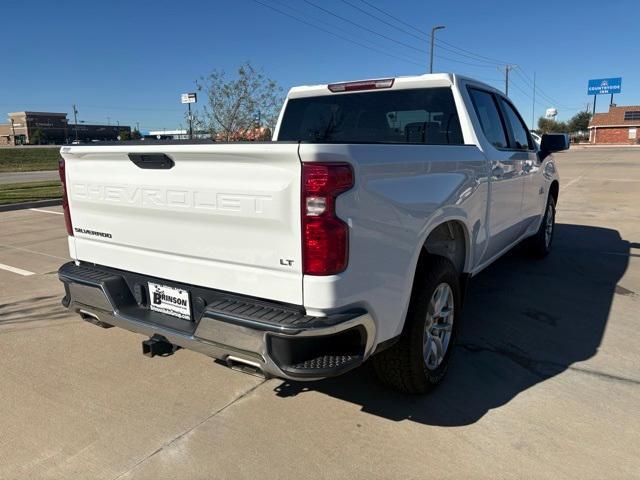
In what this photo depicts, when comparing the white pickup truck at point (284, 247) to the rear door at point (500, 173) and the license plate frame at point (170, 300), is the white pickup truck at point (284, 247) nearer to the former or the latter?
the license plate frame at point (170, 300)

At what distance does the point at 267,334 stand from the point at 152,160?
3.77 feet

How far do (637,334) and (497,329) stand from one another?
109 cm

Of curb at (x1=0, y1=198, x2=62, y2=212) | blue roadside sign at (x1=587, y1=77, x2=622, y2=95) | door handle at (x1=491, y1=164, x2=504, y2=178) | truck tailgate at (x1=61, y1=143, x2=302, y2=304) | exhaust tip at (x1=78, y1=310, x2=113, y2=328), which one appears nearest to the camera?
truck tailgate at (x1=61, y1=143, x2=302, y2=304)

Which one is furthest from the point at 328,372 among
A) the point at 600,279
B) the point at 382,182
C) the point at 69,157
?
the point at 600,279

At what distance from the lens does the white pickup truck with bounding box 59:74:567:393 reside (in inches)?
90.7

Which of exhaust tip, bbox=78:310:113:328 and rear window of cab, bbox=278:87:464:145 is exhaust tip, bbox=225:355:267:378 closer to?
exhaust tip, bbox=78:310:113:328

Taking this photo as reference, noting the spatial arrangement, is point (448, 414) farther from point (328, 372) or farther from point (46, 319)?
point (46, 319)

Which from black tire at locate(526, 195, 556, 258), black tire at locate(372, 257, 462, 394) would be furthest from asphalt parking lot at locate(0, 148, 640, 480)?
black tire at locate(526, 195, 556, 258)

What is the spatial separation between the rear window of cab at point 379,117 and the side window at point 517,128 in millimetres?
1168

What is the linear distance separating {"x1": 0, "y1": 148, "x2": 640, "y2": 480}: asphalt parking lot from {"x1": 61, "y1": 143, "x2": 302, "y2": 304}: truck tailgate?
0.86 meters

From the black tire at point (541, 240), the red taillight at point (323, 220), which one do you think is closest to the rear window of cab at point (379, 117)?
the red taillight at point (323, 220)

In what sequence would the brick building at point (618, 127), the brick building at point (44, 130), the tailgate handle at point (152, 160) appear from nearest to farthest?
the tailgate handle at point (152, 160)
the brick building at point (618, 127)
the brick building at point (44, 130)

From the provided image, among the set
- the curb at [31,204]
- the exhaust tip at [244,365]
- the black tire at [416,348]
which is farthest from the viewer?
the curb at [31,204]

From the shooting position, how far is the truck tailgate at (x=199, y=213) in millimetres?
2346
